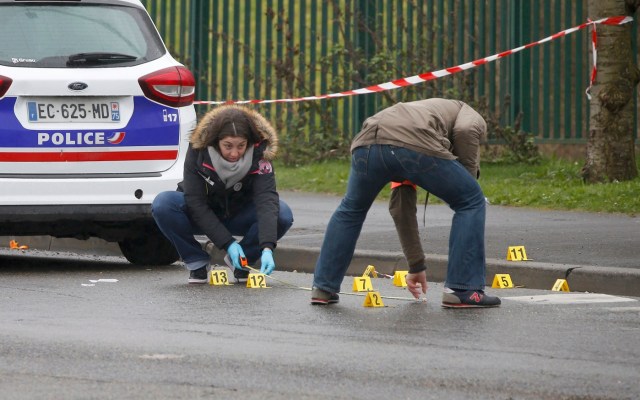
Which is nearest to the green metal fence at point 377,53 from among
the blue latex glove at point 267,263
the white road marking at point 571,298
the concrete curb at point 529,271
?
the concrete curb at point 529,271

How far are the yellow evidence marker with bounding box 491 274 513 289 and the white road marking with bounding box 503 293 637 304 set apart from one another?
1.84 ft

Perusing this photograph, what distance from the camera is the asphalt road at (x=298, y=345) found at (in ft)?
19.1

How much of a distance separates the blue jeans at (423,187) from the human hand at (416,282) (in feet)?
0.78

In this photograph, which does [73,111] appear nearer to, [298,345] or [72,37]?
[72,37]

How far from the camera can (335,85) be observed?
725 inches

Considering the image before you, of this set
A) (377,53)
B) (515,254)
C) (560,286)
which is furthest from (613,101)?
(560,286)

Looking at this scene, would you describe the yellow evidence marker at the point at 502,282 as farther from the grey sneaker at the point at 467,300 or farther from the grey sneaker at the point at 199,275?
the grey sneaker at the point at 199,275

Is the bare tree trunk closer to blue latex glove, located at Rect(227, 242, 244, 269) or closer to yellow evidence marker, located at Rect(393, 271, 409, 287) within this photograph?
yellow evidence marker, located at Rect(393, 271, 409, 287)

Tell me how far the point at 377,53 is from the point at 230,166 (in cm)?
903

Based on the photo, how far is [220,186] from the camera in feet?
30.6

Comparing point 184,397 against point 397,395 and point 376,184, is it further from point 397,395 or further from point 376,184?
point 376,184

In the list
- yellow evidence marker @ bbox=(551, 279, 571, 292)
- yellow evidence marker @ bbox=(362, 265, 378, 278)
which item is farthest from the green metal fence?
yellow evidence marker @ bbox=(551, 279, 571, 292)

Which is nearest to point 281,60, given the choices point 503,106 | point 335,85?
point 335,85

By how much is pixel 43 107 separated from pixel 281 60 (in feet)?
31.1
